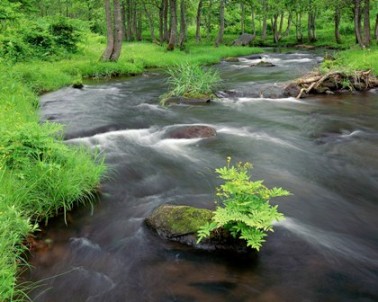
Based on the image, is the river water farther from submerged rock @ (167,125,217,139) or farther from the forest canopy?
the forest canopy

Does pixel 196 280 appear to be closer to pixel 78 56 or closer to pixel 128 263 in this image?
pixel 128 263

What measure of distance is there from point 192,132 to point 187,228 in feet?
17.8

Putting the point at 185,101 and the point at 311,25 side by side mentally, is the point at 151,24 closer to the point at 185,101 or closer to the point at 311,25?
the point at 311,25

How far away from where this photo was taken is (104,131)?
10.9 m

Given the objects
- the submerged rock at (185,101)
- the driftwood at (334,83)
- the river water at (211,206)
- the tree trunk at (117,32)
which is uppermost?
the tree trunk at (117,32)

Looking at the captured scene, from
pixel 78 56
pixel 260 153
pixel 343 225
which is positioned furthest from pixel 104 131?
pixel 78 56

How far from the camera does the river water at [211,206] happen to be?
4465mm

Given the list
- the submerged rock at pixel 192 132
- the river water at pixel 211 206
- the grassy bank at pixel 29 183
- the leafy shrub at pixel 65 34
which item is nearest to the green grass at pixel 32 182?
the grassy bank at pixel 29 183

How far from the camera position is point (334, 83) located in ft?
52.1

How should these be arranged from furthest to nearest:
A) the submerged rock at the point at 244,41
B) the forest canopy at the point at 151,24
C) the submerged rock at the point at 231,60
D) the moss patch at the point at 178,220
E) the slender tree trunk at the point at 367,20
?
the submerged rock at the point at 244,41, the submerged rock at the point at 231,60, the slender tree trunk at the point at 367,20, the forest canopy at the point at 151,24, the moss patch at the point at 178,220

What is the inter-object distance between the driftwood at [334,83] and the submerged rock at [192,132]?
21.0 feet

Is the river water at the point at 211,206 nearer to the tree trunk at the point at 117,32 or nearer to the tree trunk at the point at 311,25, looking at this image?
the tree trunk at the point at 117,32

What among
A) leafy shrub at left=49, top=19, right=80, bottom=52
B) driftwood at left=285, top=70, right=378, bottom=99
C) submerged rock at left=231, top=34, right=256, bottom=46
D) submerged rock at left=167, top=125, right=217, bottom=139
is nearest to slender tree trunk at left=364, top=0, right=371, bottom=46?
driftwood at left=285, top=70, right=378, bottom=99

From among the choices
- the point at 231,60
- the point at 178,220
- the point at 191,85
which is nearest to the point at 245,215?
the point at 178,220
